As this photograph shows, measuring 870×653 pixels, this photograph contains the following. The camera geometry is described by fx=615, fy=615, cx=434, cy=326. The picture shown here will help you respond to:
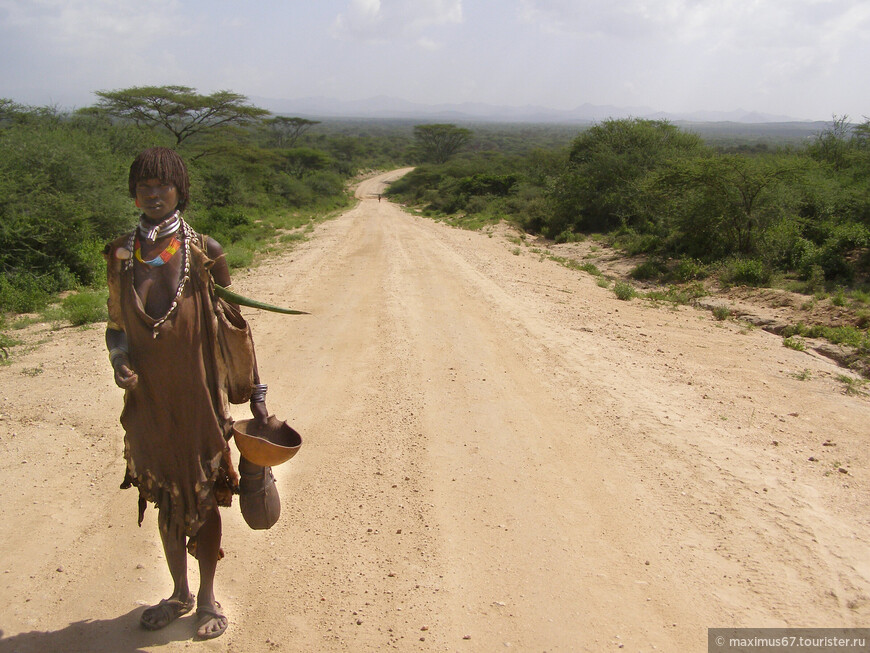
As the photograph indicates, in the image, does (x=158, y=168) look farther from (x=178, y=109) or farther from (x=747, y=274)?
(x=178, y=109)

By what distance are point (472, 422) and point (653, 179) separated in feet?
37.1

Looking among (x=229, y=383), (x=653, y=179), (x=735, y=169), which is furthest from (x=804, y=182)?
(x=229, y=383)

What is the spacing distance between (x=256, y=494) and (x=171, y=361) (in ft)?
1.87

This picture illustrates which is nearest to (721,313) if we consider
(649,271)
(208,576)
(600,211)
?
(649,271)

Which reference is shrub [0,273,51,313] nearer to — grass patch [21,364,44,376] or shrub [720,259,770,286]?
grass patch [21,364,44,376]

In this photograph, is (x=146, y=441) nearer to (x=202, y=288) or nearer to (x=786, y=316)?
(x=202, y=288)

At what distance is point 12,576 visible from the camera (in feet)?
8.39

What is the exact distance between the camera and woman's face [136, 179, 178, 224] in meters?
2.07

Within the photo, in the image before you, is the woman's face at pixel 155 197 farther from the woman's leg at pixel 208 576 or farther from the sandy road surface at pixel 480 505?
the sandy road surface at pixel 480 505

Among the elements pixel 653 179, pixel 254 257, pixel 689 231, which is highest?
pixel 653 179

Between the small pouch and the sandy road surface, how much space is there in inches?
17.4

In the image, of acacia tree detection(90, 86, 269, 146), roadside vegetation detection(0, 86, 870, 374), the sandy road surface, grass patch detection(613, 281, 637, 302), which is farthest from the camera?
acacia tree detection(90, 86, 269, 146)

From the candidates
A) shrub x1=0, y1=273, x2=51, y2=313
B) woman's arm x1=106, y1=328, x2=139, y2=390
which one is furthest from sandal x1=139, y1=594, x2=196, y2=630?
shrub x1=0, y1=273, x2=51, y2=313

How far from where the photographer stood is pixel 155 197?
6.84ft
